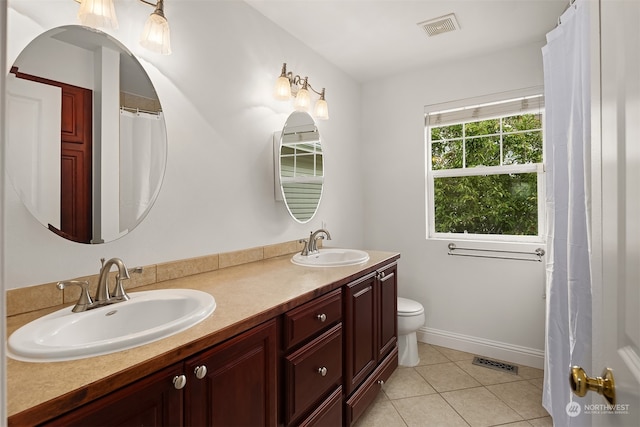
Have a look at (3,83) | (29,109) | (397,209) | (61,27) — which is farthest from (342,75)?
(3,83)

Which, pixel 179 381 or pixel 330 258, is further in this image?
pixel 330 258

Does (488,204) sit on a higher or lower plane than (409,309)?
higher

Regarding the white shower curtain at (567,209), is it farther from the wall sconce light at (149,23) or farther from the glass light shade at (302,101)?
the wall sconce light at (149,23)

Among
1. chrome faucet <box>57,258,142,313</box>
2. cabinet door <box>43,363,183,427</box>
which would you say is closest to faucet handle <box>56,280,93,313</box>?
chrome faucet <box>57,258,142,313</box>

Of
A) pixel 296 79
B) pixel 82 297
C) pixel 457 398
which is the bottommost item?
pixel 457 398

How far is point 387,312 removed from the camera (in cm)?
212

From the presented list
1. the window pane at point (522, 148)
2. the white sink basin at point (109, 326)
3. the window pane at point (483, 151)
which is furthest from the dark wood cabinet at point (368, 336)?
the window pane at point (522, 148)

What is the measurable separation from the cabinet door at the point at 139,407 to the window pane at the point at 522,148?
2809mm

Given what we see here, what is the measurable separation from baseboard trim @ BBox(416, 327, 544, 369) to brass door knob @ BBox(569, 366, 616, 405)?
7.45 feet

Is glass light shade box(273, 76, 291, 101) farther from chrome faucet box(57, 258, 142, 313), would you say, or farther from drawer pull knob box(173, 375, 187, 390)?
drawer pull knob box(173, 375, 187, 390)

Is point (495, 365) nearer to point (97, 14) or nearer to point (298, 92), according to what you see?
point (298, 92)

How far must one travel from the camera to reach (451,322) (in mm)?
2816

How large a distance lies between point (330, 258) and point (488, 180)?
61.7 inches

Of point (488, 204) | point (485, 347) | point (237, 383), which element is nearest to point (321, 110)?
point (488, 204)
